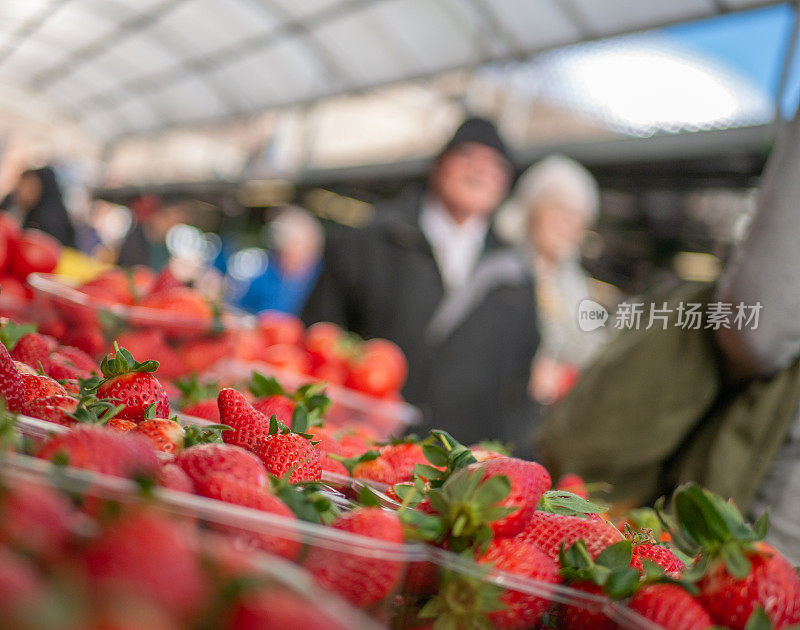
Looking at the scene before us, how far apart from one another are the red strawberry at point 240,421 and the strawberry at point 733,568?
1.37 feet

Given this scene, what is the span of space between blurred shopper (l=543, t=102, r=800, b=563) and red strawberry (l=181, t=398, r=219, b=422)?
1035mm

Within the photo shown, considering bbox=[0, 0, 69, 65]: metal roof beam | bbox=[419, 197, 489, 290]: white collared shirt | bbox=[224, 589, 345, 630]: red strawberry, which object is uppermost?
bbox=[0, 0, 69, 65]: metal roof beam

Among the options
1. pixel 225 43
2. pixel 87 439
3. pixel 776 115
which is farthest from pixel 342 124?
pixel 87 439

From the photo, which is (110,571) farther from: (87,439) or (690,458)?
(690,458)

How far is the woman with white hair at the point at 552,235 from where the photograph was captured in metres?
3.72

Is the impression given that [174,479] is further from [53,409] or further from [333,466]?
[333,466]

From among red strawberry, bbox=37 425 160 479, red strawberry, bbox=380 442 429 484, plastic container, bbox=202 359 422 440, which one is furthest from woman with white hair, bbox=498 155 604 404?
red strawberry, bbox=37 425 160 479

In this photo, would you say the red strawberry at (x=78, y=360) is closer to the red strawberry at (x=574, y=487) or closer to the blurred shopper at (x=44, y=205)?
the red strawberry at (x=574, y=487)

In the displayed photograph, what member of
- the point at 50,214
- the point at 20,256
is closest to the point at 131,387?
the point at 20,256

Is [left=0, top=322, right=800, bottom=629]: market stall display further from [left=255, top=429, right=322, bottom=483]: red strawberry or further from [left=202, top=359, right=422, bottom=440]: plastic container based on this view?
[left=202, top=359, right=422, bottom=440]: plastic container

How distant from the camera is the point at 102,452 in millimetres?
476

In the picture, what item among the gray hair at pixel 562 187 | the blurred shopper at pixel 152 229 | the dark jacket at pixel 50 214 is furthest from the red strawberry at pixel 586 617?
the blurred shopper at pixel 152 229

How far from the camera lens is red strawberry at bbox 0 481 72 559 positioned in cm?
35

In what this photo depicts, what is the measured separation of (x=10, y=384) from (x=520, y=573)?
507 millimetres
